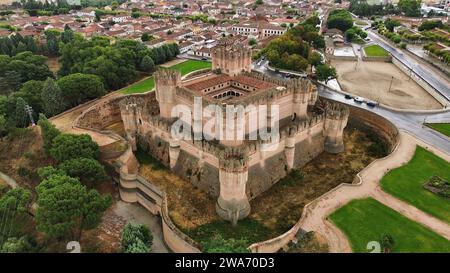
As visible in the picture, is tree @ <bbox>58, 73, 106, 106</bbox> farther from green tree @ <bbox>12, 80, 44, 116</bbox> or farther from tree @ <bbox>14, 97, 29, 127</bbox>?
tree @ <bbox>14, 97, 29, 127</bbox>

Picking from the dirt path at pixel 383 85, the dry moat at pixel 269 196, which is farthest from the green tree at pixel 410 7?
the dry moat at pixel 269 196

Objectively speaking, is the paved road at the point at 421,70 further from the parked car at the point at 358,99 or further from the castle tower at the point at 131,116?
the castle tower at the point at 131,116

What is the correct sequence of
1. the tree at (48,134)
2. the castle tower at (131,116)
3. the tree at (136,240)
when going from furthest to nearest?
the castle tower at (131,116), the tree at (48,134), the tree at (136,240)

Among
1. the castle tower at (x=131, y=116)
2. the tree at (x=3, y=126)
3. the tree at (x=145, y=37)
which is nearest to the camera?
the castle tower at (x=131, y=116)

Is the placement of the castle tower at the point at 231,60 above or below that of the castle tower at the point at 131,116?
above

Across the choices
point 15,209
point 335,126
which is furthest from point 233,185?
point 15,209
